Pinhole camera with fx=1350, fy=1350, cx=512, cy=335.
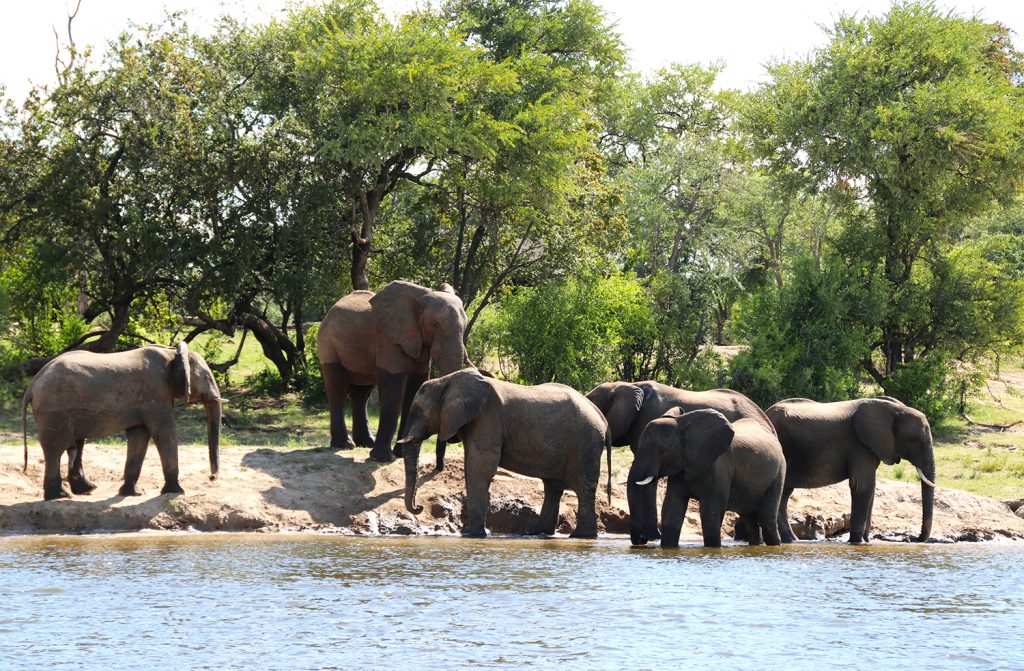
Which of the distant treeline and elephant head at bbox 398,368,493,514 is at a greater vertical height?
the distant treeline

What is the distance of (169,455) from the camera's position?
1711 centimetres

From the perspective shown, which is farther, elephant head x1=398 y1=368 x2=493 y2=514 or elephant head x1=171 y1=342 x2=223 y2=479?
elephant head x1=171 y1=342 x2=223 y2=479

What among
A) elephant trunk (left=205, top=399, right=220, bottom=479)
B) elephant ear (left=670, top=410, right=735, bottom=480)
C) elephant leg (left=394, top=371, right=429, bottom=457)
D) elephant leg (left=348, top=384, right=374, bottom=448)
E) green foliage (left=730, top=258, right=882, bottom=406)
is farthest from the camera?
green foliage (left=730, top=258, right=882, bottom=406)

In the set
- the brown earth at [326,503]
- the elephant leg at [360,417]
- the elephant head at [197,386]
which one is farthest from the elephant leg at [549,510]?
the elephant head at [197,386]

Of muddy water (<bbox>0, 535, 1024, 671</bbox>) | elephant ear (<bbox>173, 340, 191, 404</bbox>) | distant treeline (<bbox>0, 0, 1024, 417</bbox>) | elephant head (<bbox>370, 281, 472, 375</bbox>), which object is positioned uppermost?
distant treeline (<bbox>0, 0, 1024, 417</bbox>)

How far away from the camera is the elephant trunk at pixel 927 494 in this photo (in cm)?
1922

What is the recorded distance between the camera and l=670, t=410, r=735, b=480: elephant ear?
53.1 feet

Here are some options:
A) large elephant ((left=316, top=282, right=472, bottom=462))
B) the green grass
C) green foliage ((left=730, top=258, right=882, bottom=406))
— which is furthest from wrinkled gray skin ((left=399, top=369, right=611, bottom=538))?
green foliage ((left=730, top=258, right=882, bottom=406))

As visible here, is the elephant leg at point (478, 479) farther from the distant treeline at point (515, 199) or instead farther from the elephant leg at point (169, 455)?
the distant treeline at point (515, 199)

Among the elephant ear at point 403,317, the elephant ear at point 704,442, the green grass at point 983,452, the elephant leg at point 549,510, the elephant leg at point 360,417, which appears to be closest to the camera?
the elephant ear at point 704,442

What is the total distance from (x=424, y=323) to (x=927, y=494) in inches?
302

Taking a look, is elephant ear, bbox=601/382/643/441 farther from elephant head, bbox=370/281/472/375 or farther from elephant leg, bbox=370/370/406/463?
elephant leg, bbox=370/370/406/463

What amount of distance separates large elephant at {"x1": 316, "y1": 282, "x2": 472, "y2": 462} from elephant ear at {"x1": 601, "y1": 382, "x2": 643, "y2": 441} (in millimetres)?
2280

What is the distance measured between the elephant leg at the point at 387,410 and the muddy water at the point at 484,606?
11.0 ft
